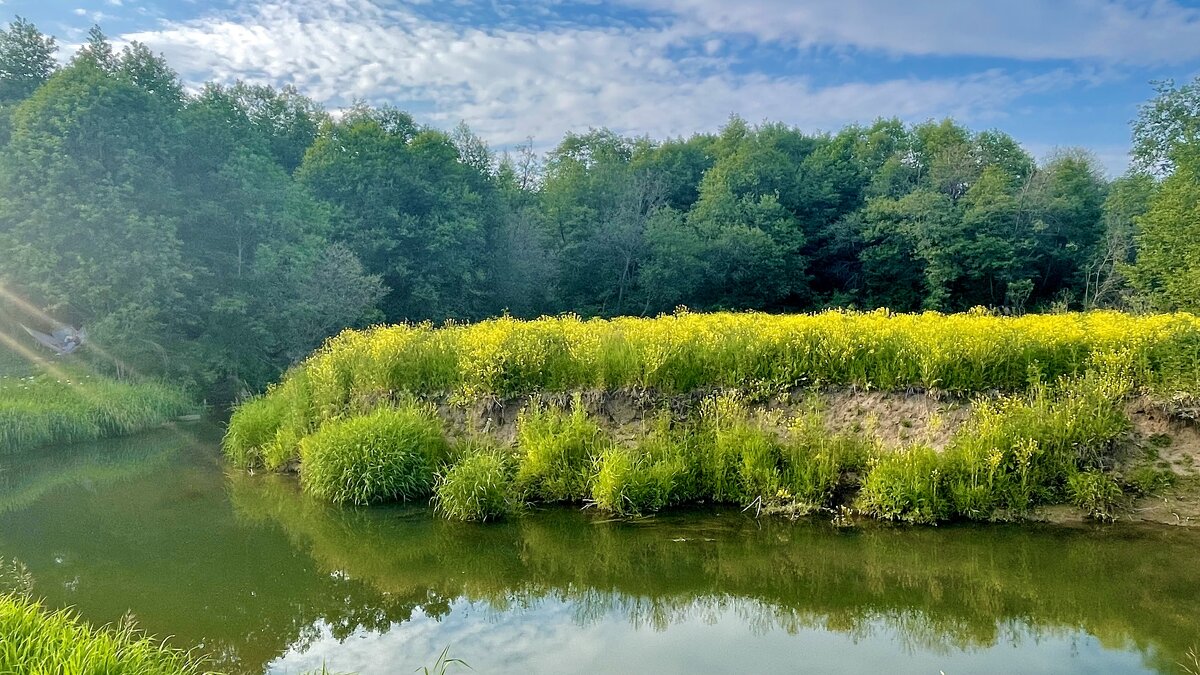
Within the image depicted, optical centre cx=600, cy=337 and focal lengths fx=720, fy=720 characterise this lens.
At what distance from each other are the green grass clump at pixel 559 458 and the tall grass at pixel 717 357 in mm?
934

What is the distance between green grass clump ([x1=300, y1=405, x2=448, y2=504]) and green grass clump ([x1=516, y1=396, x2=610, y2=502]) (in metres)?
1.61

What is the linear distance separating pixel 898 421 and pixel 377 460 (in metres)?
7.72

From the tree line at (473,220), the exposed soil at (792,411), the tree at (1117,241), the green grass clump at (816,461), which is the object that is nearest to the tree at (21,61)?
the tree line at (473,220)

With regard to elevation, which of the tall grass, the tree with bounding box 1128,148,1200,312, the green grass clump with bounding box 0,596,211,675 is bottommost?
the green grass clump with bounding box 0,596,211,675

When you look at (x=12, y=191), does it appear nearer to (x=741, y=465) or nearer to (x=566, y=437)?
(x=566, y=437)

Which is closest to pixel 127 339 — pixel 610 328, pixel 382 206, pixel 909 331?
pixel 382 206

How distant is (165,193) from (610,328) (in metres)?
19.8

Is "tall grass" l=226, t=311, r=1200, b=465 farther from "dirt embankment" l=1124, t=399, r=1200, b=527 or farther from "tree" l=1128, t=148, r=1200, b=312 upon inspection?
"tree" l=1128, t=148, r=1200, b=312

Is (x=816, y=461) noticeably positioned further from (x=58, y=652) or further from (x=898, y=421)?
(x=58, y=652)

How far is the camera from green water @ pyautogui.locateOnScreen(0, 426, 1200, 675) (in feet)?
20.7

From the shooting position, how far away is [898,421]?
1028 centimetres

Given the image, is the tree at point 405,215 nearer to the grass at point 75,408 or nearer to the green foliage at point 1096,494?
the grass at point 75,408

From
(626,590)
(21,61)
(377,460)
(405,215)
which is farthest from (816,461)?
(21,61)

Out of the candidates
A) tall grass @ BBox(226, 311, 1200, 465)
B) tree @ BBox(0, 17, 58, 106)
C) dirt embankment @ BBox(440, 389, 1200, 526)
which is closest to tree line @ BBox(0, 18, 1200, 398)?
tree @ BBox(0, 17, 58, 106)
